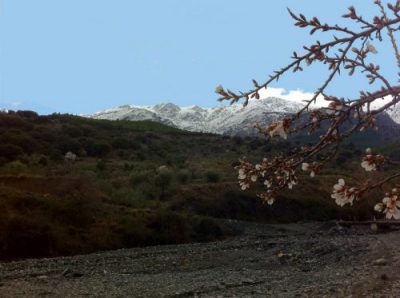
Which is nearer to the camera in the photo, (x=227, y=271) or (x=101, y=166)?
(x=227, y=271)

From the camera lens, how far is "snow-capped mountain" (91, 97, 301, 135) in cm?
9706

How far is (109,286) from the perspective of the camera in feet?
38.0

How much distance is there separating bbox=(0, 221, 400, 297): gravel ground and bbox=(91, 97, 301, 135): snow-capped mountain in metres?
71.8

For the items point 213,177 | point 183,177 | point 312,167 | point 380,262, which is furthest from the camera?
point 213,177

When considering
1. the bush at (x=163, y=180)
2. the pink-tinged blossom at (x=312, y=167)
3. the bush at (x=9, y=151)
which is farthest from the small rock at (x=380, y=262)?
the bush at (x=9, y=151)

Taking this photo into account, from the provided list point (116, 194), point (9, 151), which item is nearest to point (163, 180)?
point (116, 194)

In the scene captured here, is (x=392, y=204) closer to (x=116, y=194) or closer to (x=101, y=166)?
(x=116, y=194)

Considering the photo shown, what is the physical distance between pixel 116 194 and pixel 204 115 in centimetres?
9527

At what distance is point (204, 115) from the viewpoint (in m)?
119

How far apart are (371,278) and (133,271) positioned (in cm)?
615

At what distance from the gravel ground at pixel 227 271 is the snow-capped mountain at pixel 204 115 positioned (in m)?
71.8

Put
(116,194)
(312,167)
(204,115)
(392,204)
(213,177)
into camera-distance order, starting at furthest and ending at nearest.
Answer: (204,115) → (213,177) → (116,194) → (312,167) → (392,204)

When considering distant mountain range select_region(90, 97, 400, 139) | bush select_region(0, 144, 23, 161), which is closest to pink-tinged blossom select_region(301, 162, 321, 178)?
bush select_region(0, 144, 23, 161)

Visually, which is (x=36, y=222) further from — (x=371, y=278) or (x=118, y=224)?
(x=371, y=278)
